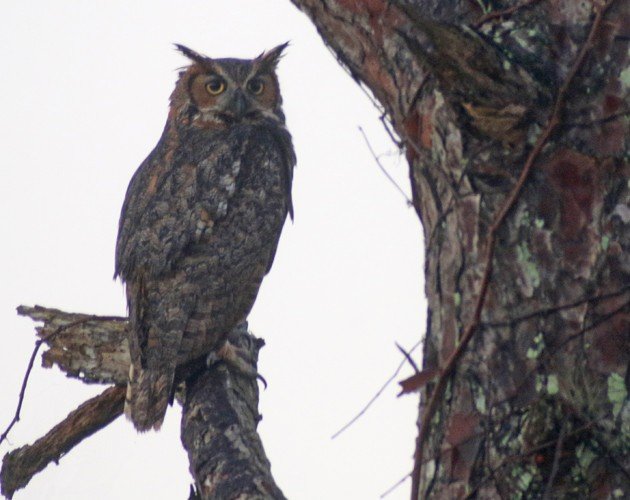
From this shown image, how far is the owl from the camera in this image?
15.4ft

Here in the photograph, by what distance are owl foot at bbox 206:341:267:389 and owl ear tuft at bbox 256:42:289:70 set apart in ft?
6.45

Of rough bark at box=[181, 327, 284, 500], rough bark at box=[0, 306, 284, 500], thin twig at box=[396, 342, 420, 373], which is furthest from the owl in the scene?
thin twig at box=[396, 342, 420, 373]

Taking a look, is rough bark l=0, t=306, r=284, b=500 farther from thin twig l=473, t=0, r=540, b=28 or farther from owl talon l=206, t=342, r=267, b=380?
thin twig l=473, t=0, r=540, b=28

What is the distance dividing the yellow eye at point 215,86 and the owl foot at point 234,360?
171 cm

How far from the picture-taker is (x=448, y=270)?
90.0 inches

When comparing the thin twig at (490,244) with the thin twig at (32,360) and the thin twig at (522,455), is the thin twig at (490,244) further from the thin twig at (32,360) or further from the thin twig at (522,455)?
the thin twig at (32,360)

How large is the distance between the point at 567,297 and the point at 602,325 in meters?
0.10

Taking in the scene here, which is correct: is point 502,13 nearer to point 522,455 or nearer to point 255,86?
point 522,455

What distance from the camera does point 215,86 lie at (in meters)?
5.78

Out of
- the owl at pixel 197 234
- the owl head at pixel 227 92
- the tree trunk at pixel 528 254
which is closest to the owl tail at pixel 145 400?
the owl at pixel 197 234

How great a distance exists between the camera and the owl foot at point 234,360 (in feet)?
14.8

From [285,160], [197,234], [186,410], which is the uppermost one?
[285,160]

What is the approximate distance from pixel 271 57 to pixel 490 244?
13.3 ft

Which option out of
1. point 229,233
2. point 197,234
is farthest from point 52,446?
point 229,233
